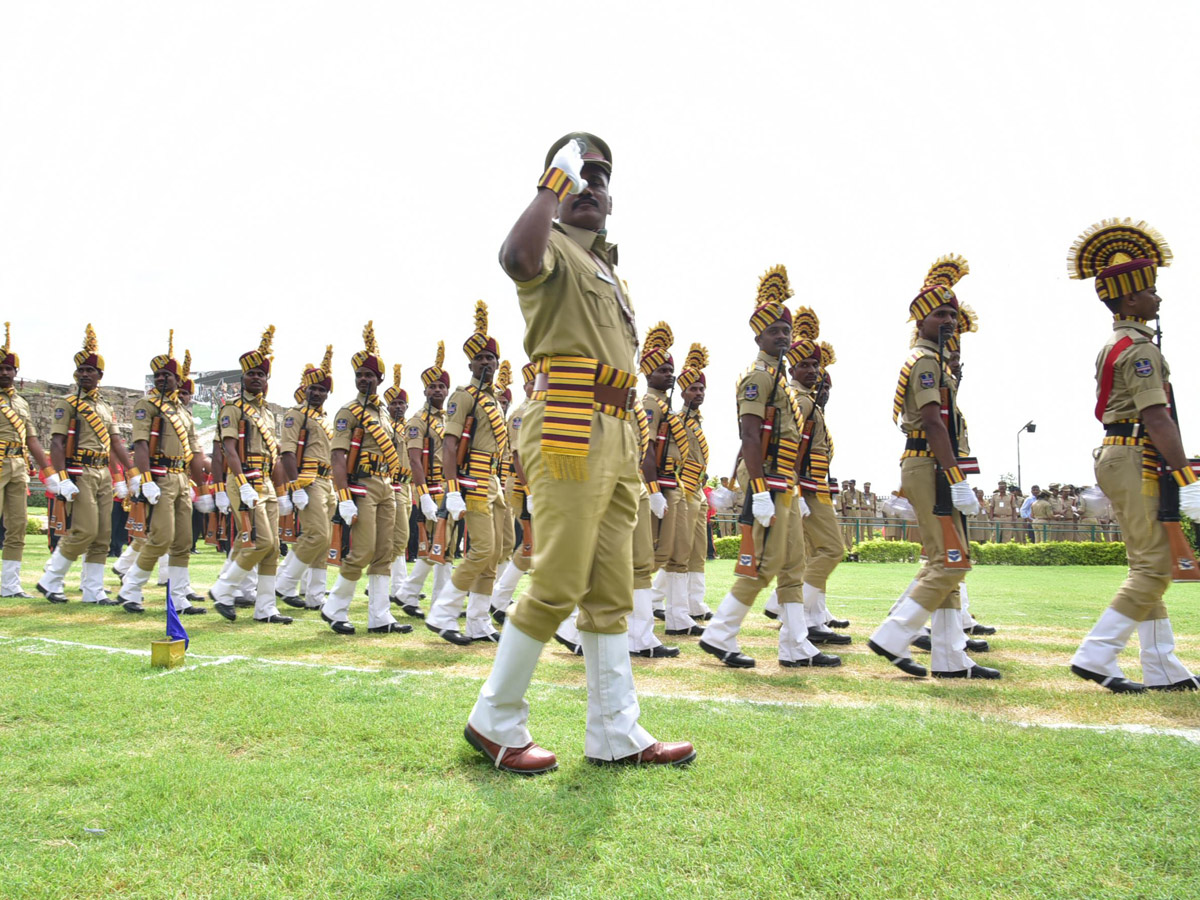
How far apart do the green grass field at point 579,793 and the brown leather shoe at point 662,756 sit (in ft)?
0.25

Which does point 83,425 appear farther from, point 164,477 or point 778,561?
point 778,561

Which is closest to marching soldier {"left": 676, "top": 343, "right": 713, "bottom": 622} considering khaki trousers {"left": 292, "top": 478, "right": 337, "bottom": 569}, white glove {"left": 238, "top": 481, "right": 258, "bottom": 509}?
khaki trousers {"left": 292, "top": 478, "right": 337, "bottom": 569}

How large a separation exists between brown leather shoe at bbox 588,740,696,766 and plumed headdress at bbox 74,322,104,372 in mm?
9900

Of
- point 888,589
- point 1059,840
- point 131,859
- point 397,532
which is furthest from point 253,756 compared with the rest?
point 888,589

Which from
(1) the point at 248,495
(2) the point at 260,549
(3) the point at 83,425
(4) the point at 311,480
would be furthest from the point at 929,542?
(3) the point at 83,425

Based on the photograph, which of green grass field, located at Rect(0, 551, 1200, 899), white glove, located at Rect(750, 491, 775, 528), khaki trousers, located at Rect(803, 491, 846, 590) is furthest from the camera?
khaki trousers, located at Rect(803, 491, 846, 590)

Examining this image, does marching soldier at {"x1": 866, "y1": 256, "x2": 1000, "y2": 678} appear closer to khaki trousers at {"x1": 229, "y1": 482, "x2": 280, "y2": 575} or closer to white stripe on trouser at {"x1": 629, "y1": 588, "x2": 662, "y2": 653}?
white stripe on trouser at {"x1": 629, "y1": 588, "x2": 662, "y2": 653}

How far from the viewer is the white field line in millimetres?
4164

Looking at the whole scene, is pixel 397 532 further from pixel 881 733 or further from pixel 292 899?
pixel 292 899

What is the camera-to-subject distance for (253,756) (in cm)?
369

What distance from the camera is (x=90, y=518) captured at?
1034 centimetres

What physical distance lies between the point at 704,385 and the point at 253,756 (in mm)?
7372

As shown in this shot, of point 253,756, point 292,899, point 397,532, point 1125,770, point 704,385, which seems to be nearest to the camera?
point 292,899

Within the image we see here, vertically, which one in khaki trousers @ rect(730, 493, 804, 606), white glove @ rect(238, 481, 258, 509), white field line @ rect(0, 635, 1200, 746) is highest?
white glove @ rect(238, 481, 258, 509)
